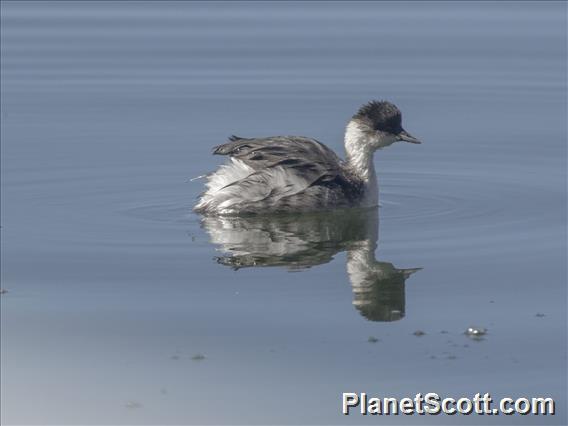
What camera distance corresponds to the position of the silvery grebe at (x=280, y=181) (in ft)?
→ 46.3

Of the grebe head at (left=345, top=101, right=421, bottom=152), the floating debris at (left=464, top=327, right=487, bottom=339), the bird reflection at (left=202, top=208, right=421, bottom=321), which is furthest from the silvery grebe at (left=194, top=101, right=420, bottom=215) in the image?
the floating debris at (left=464, top=327, right=487, bottom=339)

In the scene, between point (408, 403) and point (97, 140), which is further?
point (97, 140)

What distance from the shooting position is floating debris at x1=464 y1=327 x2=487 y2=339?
10.4m

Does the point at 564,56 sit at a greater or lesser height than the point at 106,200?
greater

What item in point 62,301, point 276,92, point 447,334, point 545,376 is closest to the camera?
point 545,376

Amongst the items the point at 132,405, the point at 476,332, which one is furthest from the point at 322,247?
the point at 132,405

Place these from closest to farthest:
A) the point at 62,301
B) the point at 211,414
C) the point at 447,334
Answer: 1. the point at 211,414
2. the point at 447,334
3. the point at 62,301

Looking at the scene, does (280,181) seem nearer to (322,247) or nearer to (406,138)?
(322,247)

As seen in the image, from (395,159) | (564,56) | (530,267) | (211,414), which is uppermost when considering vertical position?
(564,56)

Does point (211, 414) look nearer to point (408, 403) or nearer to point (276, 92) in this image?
point (408, 403)

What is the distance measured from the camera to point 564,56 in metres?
21.2

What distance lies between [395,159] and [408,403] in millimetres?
7829

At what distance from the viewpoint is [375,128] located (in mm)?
14789

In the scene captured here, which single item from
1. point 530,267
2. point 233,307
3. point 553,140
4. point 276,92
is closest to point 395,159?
point 553,140
